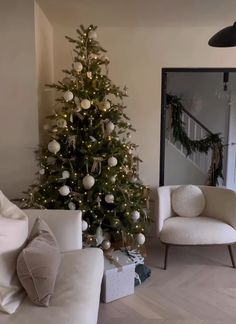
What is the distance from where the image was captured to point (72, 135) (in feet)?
8.84

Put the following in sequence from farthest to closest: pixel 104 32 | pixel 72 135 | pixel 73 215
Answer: pixel 104 32
pixel 72 135
pixel 73 215

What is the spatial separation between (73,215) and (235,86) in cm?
378

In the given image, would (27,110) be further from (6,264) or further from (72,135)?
(6,264)

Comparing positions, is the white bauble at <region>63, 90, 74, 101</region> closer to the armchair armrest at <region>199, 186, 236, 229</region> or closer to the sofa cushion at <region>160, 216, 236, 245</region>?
the sofa cushion at <region>160, 216, 236, 245</region>

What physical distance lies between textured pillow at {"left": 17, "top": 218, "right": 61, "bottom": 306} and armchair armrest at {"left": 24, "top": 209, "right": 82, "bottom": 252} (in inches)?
13.1

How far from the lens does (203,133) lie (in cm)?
508

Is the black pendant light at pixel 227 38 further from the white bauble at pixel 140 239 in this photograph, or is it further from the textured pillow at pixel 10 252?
the white bauble at pixel 140 239

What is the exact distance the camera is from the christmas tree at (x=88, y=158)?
8.76ft

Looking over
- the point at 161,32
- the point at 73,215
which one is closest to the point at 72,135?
the point at 73,215

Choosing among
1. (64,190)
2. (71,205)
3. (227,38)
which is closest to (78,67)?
(64,190)

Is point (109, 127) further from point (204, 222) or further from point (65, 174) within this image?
point (204, 222)

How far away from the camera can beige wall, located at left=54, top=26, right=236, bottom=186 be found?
338 centimetres

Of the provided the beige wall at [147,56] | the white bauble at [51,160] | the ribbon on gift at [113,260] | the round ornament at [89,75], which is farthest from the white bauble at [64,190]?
the beige wall at [147,56]

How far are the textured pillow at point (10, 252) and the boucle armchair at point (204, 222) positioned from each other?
1.49 meters
